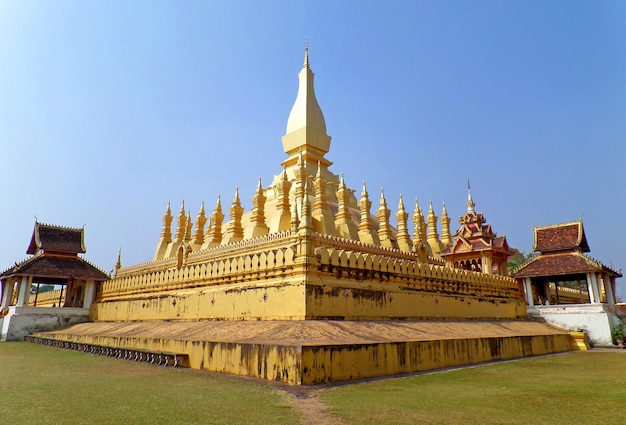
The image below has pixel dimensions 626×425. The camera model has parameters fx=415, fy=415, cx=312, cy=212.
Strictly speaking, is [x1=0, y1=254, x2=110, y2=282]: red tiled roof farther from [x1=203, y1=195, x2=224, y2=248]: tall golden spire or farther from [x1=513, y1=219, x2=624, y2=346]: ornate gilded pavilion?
[x1=513, y1=219, x2=624, y2=346]: ornate gilded pavilion

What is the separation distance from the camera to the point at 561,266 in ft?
61.7

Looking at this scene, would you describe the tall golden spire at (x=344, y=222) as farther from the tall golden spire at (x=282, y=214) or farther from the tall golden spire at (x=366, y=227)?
the tall golden spire at (x=282, y=214)

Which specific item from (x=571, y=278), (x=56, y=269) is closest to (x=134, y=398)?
(x=56, y=269)

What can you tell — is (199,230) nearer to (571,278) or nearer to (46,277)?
(46,277)

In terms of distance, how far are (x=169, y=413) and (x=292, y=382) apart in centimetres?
235

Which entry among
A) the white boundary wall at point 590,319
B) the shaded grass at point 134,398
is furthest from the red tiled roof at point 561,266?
the shaded grass at point 134,398

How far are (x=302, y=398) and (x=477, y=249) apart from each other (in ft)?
58.1

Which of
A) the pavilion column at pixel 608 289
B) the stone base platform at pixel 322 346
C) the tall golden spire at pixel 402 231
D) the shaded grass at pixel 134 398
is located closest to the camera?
the shaded grass at pixel 134 398

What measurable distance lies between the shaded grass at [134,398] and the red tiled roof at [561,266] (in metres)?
16.6

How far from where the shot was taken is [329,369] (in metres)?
7.11

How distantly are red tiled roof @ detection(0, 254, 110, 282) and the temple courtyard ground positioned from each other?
42.1 feet

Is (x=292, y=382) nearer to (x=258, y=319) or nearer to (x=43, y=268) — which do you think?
(x=258, y=319)

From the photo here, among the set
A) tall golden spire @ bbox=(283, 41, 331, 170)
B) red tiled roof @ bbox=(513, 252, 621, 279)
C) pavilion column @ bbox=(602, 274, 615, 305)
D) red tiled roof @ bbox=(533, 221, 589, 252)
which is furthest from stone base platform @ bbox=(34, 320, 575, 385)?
tall golden spire @ bbox=(283, 41, 331, 170)

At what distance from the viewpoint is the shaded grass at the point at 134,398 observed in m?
4.73
